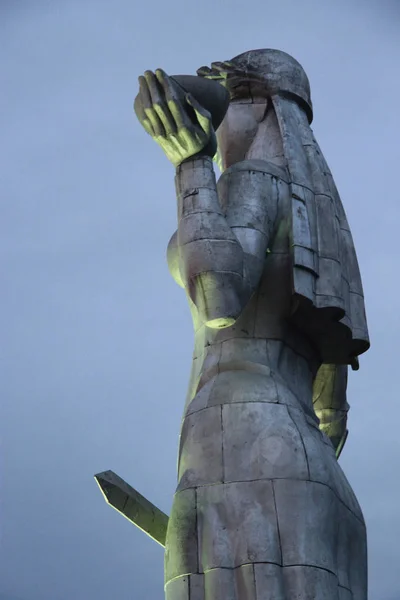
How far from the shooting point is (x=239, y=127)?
10.1 meters

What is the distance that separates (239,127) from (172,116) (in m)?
1.36

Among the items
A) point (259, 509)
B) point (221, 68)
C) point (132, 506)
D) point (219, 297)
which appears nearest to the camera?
point (259, 509)

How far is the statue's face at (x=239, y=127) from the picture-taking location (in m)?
10.1

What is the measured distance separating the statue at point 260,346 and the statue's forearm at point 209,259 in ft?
0.03

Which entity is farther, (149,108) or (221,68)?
(221,68)

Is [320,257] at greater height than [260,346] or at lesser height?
greater

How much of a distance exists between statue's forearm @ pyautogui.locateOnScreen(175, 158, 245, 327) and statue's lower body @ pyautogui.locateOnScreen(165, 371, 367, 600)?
2.05ft

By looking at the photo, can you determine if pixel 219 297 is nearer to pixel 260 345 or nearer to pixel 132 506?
pixel 260 345

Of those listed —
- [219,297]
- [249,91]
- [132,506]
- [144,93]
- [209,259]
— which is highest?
[249,91]

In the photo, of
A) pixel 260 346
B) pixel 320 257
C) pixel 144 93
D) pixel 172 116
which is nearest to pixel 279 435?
pixel 260 346

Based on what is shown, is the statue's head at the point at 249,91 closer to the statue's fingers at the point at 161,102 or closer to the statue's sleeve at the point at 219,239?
the statue's sleeve at the point at 219,239

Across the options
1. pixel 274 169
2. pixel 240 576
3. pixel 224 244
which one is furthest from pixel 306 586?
pixel 274 169

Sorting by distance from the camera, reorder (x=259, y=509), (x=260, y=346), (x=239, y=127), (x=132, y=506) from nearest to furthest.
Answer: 1. (x=259, y=509)
2. (x=260, y=346)
3. (x=132, y=506)
4. (x=239, y=127)

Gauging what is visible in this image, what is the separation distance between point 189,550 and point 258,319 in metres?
1.80
